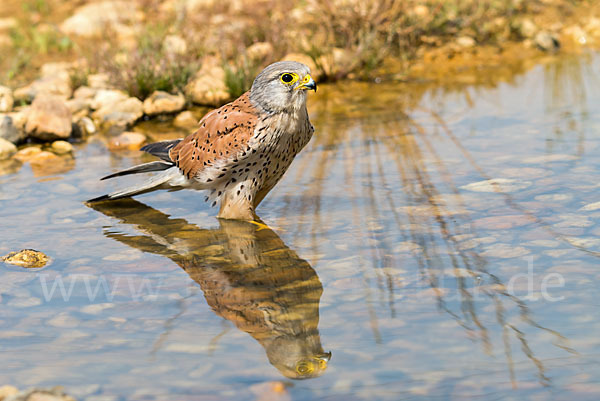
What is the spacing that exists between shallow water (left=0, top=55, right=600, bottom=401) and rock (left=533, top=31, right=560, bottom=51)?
2.90 metres

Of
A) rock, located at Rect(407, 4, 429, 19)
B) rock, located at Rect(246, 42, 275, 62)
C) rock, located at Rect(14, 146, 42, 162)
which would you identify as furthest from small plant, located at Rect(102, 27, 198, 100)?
rock, located at Rect(407, 4, 429, 19)

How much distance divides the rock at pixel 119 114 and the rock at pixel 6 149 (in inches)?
39.6

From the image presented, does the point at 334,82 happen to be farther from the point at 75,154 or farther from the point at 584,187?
the point at 584,187

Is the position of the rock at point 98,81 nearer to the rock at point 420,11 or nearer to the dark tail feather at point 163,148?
the dark tail feather at point 163,148

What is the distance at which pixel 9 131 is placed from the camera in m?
6.94

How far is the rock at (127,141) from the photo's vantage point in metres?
6.89

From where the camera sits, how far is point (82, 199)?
18.0 feet

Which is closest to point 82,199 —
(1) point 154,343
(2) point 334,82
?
(1) point 154,343

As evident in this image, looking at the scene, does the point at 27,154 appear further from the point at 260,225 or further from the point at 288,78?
the point at 288,78

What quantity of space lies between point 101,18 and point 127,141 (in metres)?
3.95

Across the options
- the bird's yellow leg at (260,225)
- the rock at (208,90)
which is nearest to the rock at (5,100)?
the rock at (208,90)

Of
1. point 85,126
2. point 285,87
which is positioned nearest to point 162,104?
point 85,126

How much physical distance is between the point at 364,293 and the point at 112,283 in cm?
130

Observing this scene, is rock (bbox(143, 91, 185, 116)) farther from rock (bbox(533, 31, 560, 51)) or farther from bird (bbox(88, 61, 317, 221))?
rock (bbox(533, 31, 560, 51))
